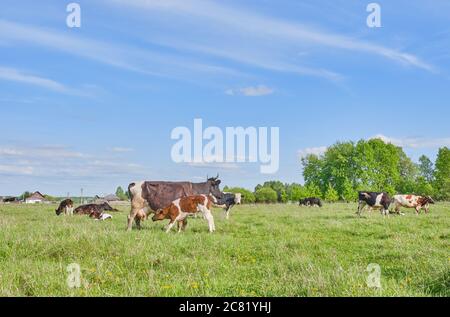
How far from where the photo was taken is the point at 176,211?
15.8m

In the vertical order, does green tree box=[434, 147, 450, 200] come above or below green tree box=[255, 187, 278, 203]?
above

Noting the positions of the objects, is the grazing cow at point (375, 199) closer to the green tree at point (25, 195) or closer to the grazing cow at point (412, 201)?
the grazing cow at point (412, 201)

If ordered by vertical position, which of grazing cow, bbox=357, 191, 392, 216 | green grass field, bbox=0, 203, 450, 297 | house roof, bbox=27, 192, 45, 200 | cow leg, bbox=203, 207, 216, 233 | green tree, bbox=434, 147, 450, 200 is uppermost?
green tree, bbox=434, 147, 450, 200

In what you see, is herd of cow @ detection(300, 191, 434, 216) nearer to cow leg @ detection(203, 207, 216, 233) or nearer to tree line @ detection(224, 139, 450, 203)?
cow leg @ detection(203, 207, 216, 233)

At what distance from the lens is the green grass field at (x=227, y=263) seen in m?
6.89

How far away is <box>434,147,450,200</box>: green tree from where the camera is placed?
70.6 m

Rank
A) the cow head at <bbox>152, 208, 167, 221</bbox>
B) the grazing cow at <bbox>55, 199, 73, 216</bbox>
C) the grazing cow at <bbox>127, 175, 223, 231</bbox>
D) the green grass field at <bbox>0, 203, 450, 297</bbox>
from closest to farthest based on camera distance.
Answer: the green grass field at <bbox>0, 203, 450, 297</bbox> < the cow head at <bbox>152, 208, 167, 221</bbox> < the grazing cow at <bbox>127, 175, 223, 231</bbox> < the grazing cow at <bbox>55, 199, 73, 216</bbox>

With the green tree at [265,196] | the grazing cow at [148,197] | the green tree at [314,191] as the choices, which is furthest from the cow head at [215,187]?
the green tree at [265,196]

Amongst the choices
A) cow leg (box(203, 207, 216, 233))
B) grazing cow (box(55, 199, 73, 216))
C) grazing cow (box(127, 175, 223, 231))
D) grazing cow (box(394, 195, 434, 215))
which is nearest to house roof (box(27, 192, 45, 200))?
grazing cow (box(55, 199, 73, 216))

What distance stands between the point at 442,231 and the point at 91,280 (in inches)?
485

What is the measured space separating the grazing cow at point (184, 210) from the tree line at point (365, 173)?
55.5 m
